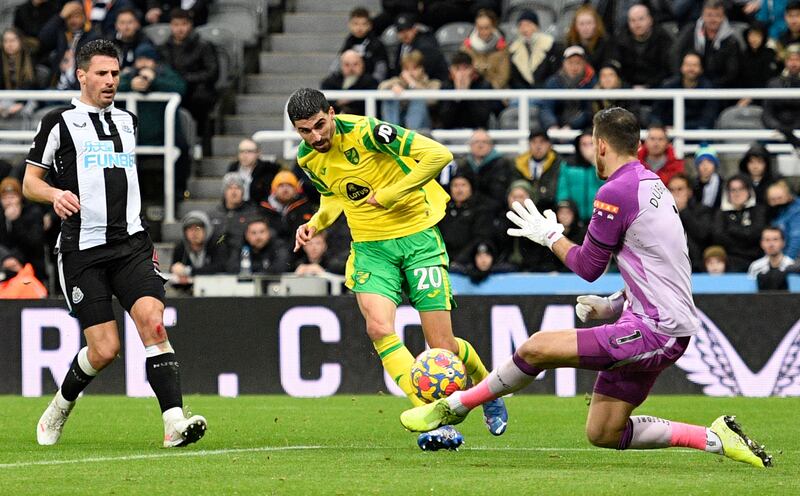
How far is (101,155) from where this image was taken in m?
9.74

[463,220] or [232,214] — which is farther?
[232,214]

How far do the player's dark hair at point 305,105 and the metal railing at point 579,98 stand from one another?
834 centimetres

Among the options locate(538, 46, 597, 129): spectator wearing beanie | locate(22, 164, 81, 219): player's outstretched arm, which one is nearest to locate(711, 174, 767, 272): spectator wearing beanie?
locate(538, 46, 597, 129): spectator wearing beanie

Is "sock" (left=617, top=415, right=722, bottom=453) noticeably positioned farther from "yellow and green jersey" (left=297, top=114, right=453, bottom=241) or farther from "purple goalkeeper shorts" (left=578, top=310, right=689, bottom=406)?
"yellow and green jersey" (left=297, top=114, right=453, bottom=241)

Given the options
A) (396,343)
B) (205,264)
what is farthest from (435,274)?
(205,264)

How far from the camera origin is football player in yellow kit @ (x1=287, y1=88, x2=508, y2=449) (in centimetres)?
984

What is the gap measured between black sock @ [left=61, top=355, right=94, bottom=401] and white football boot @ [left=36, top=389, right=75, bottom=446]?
0.18 feet

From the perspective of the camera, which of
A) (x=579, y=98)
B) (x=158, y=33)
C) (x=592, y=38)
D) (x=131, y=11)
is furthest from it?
(x=158, y=33)

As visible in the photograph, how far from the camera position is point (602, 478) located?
802 cm

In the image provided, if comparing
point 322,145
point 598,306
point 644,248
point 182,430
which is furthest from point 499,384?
point 322,145

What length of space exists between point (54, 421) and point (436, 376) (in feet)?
8.63

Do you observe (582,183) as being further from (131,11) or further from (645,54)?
(131,11)

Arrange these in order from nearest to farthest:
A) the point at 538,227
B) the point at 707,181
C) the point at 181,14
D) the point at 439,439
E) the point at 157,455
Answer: the point at 538,227 < the point at 157,455 < the point at 439,439 < the point at 707,181 < the point at 181,14

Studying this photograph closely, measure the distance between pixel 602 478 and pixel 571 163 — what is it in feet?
32.6
